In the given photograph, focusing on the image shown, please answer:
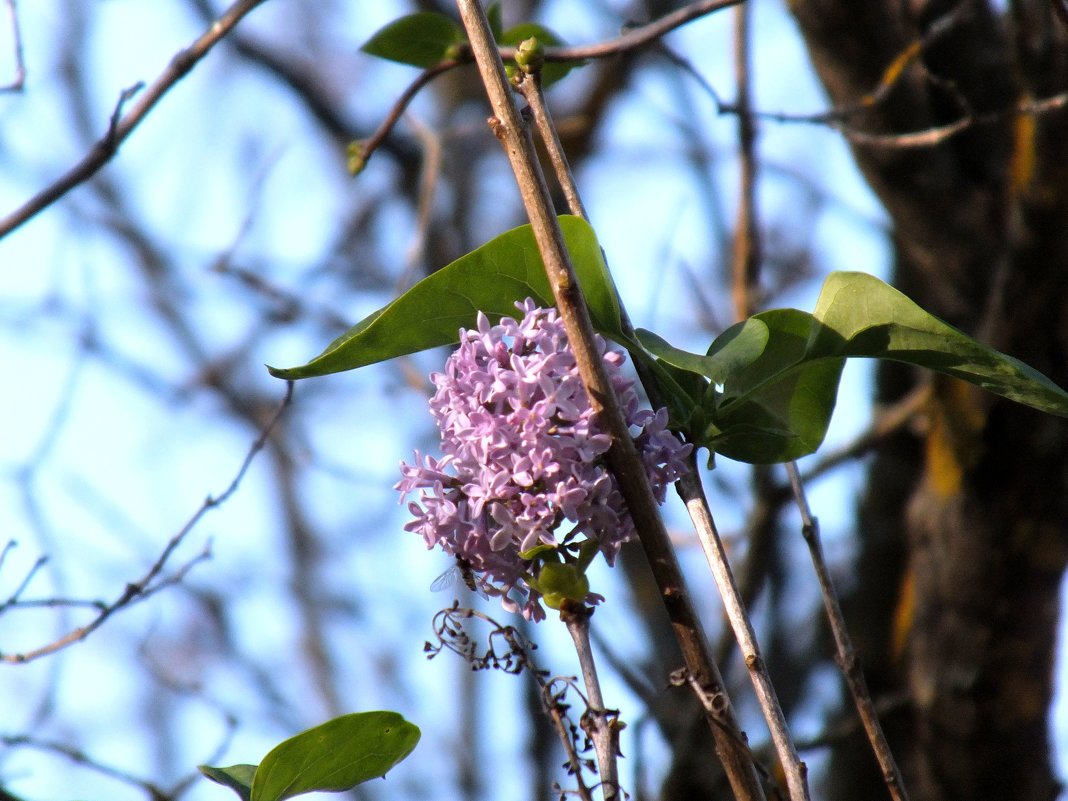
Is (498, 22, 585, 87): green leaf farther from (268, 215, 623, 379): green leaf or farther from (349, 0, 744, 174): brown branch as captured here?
(268, 215, 623, 379): green leaf

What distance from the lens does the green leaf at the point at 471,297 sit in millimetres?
988

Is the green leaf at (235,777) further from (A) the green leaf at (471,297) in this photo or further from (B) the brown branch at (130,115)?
(B) the brown branch at (130,115)

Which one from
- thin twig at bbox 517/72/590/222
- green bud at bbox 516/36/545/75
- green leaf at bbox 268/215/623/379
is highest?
green bud at bbox 516/36/545/75

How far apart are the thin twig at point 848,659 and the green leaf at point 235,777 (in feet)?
2.18

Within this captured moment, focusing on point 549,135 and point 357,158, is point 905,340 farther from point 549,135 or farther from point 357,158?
point 357,158

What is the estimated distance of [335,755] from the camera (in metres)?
1.11

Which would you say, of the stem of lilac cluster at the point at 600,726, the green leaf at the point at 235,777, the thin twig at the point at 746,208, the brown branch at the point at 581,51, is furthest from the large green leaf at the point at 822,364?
the thin twig at the point at 746,208

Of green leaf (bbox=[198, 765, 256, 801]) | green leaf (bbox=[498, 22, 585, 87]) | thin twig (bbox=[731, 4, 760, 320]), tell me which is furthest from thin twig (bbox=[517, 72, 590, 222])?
thin twig (bbox=[731, 4, 760, 320])

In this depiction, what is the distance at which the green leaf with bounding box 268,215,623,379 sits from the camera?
988 mm

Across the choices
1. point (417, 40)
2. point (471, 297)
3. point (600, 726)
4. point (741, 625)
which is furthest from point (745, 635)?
point (417, 40)

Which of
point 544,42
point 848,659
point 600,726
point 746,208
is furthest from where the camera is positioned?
point 746,208

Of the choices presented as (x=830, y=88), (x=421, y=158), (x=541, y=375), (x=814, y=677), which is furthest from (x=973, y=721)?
(x=421, y=158)

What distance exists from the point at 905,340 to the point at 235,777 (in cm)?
85

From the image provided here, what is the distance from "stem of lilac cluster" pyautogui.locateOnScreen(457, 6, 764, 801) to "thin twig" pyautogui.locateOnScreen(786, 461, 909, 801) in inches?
10.4
